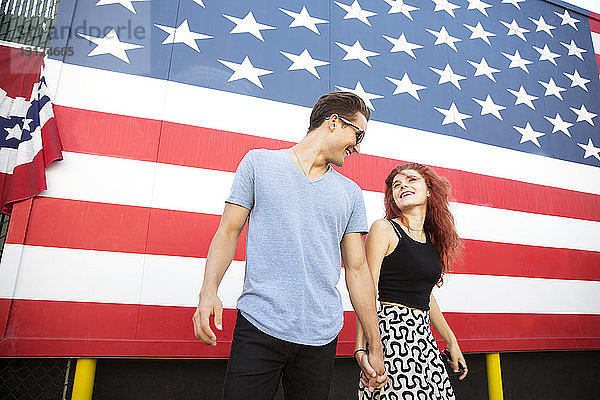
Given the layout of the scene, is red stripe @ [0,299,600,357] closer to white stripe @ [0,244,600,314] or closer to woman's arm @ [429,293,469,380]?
white stripe @ [0,244,600,314]

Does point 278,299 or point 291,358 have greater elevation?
point 278,299

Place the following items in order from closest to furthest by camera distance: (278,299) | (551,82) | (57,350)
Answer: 1. (278,299)
2. (57,350)
3. (551,82)

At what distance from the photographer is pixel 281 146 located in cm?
221

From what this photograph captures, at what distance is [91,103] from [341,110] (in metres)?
1.40

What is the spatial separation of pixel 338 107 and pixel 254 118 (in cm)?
105

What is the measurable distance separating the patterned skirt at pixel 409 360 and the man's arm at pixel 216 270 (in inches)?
26.1

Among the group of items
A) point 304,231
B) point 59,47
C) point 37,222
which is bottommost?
point 304,231

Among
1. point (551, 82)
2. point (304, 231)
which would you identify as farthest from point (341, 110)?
point (551, 82)

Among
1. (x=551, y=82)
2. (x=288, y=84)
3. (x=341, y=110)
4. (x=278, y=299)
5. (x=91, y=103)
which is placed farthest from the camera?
Answer: (x=551, y=82)

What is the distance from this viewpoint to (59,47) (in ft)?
6.26

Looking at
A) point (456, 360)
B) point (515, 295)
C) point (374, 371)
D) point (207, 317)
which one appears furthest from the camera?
point (515, 295)

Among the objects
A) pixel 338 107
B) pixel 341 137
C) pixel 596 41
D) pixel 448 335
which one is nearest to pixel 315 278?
pixel 341 137

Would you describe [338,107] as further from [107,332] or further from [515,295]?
[515,295]

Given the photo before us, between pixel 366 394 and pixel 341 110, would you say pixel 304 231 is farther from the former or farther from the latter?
pixel 366 394
